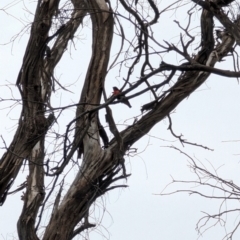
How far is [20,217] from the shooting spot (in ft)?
17.4

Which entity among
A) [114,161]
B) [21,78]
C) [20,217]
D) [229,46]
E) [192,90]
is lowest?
[20,217]

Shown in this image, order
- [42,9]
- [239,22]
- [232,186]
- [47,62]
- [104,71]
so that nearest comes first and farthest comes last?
[232,186], [239,22], [104,71], [42,9], [47,62]

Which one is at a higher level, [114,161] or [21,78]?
[21,78]

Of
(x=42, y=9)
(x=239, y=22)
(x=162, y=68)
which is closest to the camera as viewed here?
(x=162, y=68)

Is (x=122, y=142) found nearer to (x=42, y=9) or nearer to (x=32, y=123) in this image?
(x=32, y=123)

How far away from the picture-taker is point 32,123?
17.0 ft

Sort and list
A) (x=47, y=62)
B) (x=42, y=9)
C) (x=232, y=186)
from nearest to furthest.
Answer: (x=232, y=186)
(x=42, y=9)
(x=47, y=62)

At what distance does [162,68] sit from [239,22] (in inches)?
38.7

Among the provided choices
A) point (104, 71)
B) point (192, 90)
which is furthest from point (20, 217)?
point (192, 90)

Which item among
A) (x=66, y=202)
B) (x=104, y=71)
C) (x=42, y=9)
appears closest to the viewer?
(x=66, y=202)

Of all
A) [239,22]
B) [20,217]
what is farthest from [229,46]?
[20,217]

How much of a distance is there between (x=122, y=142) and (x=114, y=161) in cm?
16

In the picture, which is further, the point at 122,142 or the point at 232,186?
the point at 122,142

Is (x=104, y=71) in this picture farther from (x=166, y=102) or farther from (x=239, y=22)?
(x=239, y=22)
